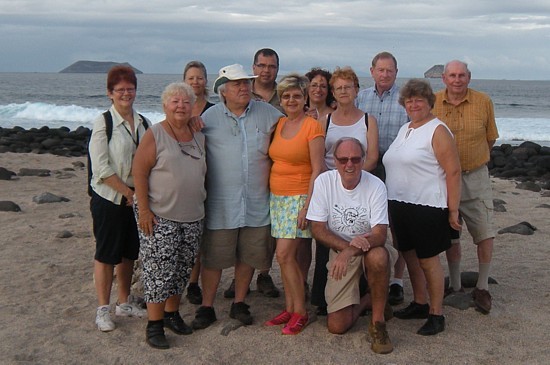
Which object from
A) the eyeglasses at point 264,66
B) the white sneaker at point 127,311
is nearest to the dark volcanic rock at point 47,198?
the white sneaker at point 127,311

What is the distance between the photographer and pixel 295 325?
534cm

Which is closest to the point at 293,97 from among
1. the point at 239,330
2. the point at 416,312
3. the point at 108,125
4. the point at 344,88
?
the point at 344,88

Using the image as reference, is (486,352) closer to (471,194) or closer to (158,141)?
(471,194)

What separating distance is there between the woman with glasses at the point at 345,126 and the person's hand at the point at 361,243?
0.58 m

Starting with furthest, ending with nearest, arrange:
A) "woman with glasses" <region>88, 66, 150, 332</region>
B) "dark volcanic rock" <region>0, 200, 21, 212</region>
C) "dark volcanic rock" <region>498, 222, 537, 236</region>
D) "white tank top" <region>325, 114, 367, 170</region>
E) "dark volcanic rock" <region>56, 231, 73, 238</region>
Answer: "dark volcanic rock" <region>0, 200, 21, 212</region>, "dark volcanic rock" <region>498, 222, 537, 236</region>, "dark volcanic rock" <region>56, 231, 73, 238</region>, "white tank top" <region>325, 114, 367, 170</region>, "woman with glasses" <region>88, 66, 150, 332</region>

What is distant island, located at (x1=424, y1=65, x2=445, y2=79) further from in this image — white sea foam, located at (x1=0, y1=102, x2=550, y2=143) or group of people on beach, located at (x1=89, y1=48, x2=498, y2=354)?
group of people on beach, located at (x1=89, y1=48, x2=498, y2=354)

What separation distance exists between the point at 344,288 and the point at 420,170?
1.14m

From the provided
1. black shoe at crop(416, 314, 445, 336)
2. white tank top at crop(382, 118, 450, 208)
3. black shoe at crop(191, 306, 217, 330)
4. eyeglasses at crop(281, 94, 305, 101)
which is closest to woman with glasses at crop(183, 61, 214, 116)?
eyeglasses at crop(281, 94, 305, 101)

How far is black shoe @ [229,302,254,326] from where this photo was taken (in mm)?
5559

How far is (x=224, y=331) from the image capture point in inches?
212

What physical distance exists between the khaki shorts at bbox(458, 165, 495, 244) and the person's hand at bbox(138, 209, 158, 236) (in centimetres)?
282

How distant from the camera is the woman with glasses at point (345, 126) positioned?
540 centimetres

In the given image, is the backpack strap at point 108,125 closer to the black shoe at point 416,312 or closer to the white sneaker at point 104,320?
the white sneaker at point 104,320

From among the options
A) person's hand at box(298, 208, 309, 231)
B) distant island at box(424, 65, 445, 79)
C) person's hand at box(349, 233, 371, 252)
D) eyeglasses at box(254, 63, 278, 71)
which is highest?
eyeglasses at box(254, 63, 278, 71)
